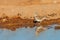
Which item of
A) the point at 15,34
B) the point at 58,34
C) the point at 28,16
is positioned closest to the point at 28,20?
the point at 28,16

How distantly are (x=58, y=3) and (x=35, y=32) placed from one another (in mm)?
277

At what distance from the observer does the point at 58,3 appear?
156 centimetres

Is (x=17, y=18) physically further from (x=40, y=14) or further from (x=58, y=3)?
(x=58, y=3)

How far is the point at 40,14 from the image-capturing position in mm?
1574

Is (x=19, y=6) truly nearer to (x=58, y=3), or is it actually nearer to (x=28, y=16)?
(x=28, y=16)

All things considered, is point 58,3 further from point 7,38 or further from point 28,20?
point 7,38

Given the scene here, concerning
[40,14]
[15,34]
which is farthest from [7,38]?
[40,14]

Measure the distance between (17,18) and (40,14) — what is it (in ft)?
0.58

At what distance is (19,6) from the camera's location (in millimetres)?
1562

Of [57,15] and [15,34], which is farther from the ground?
[57,15]

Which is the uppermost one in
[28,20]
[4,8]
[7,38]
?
[4,8]

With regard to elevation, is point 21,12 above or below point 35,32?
above

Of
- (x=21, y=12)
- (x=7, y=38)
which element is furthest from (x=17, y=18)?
(x=7, y=38)

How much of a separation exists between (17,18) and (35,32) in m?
0.17
